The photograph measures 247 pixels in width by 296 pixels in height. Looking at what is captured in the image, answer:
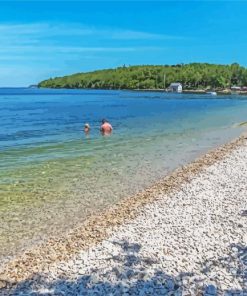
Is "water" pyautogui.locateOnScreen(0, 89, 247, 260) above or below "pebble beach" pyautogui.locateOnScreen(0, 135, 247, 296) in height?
below

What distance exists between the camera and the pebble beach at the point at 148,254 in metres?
7.46

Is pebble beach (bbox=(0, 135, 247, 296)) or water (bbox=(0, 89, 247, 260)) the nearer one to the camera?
pebble beach (bbox=(0, 135, 247, 296))

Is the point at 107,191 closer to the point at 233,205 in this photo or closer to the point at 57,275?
the point at 233,205

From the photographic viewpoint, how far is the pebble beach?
7.46m

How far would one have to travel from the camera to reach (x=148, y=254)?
28.8 ft

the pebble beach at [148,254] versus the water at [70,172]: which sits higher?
the pebble beach at [148,254]

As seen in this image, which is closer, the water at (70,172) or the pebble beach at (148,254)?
the pebble beach at (148,254)

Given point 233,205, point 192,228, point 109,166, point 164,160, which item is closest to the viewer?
point 192,228

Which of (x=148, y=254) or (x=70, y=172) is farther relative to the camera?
(x=70, y=172)

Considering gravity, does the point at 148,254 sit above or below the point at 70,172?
above

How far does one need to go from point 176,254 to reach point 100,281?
190 centimetres

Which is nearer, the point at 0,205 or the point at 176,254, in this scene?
the point at 176,254

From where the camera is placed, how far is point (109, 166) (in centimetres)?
2019

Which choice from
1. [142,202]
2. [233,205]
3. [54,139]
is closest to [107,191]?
[142,202]
